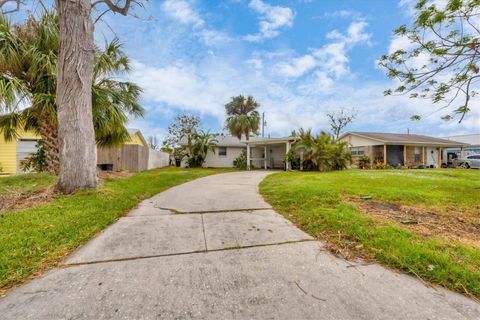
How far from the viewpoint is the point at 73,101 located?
514 cm

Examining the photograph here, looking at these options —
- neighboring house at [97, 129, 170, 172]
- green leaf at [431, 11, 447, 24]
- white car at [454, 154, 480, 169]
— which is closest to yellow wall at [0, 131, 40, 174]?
neighboring house at [97, 129, 170, 172]

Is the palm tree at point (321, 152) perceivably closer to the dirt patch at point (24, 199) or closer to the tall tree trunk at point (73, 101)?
the tall tree trunk at point (73, 101)

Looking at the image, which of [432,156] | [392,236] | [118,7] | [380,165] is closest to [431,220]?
[392,236]

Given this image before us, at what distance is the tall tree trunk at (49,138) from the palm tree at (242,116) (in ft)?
52.7

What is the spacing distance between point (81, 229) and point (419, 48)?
7.55 m

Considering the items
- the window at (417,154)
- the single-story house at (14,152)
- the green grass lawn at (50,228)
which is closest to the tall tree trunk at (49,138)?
the green grass lawn at (50,228)

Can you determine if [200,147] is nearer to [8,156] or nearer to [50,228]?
[8,156]

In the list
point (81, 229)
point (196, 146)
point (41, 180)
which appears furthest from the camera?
point (196, 146)

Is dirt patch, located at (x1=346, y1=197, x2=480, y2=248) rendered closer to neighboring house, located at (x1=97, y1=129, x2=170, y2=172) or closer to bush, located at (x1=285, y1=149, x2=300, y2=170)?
bush, located at (x1=285, y1=149, x2=300, y2=170)

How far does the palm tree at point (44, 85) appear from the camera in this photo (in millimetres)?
6043

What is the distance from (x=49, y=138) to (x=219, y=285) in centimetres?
892

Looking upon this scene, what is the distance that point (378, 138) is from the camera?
747 inches

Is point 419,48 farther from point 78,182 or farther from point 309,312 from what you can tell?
point 78,182

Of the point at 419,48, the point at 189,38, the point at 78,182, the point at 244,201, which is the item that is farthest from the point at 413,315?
the point at 189,38
